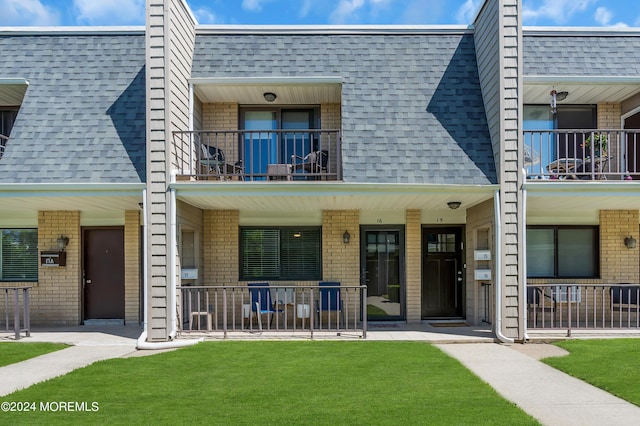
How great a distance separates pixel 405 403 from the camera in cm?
540

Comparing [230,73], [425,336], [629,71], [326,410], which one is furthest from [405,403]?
[629,71]

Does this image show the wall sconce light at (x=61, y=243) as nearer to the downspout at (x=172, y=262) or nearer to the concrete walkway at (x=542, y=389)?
Answer: the downspout at (x=172, y=262)

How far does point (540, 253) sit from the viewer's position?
1166cm

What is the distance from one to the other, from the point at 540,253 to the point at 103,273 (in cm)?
992

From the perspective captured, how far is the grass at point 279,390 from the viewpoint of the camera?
4.99 m

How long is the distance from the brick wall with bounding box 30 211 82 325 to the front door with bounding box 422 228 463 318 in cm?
780

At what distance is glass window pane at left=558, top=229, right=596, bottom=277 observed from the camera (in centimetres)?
1161

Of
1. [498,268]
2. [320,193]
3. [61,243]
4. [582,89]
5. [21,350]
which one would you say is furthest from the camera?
[61,243]

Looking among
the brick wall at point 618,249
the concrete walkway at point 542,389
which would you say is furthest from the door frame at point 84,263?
the brick wall at point 618,249

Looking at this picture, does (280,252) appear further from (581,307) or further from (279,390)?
(581,307)

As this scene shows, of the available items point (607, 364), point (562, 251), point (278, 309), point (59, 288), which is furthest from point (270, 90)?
point (607, 364)

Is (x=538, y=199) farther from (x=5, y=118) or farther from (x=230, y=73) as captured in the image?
(x=5, y=118)

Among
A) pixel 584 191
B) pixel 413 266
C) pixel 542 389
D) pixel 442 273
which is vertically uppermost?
pixel 584 191

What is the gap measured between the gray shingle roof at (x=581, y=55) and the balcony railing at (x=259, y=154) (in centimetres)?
456
